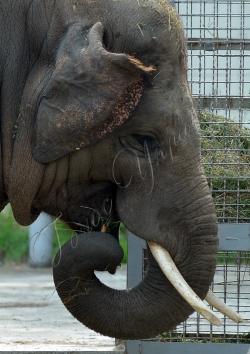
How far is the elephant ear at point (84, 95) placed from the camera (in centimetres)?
386

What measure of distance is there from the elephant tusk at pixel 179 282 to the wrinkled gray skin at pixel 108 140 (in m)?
0.05

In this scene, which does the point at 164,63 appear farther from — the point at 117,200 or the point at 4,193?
the point at 4,193

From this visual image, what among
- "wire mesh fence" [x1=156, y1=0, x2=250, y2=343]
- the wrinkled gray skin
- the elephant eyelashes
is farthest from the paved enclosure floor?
the elephant eyelashes

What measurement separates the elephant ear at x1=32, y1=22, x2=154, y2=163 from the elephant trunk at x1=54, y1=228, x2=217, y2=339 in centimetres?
47

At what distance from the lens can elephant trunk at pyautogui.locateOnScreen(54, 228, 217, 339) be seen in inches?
164

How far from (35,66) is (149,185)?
29.1 inches

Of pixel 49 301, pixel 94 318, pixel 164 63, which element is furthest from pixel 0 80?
pixel 49 301

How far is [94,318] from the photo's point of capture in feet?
14.0

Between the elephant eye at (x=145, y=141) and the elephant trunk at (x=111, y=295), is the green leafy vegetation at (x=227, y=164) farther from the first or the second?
the elephant eye at (x=145, y=141)

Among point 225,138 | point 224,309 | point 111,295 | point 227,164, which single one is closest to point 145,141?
point 111,295

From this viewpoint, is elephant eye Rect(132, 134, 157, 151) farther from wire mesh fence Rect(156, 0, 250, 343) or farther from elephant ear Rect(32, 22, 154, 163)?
wire mesh fence Rect(156, 0, 250, 343)

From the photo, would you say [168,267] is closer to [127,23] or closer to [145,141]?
[145,141]

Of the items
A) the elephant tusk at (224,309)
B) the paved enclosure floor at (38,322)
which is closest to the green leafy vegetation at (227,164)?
the paved enclosure floor at (38,322)

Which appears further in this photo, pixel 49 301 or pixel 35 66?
pixel 49 301
